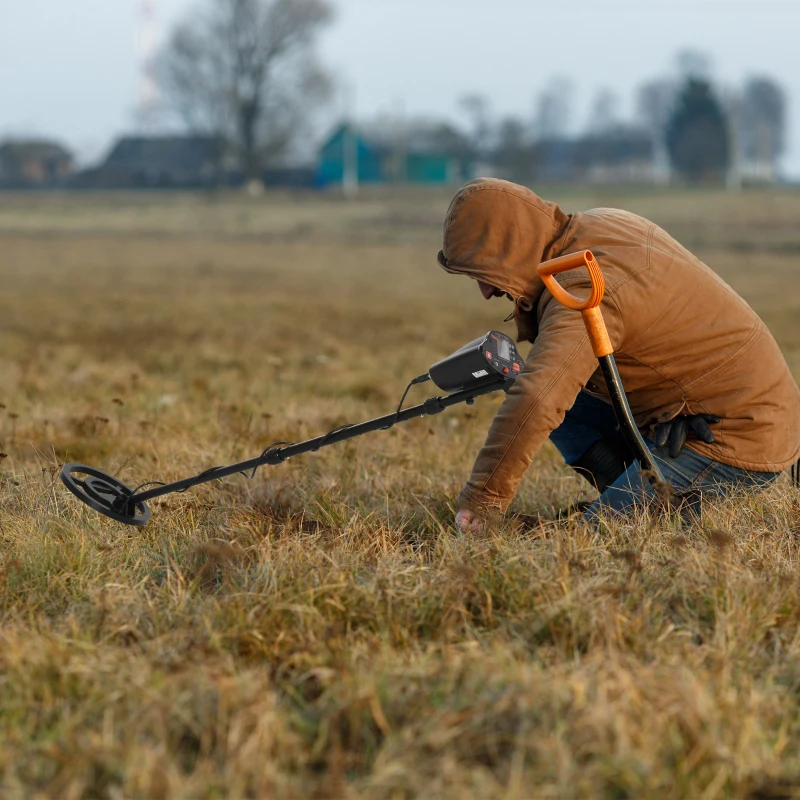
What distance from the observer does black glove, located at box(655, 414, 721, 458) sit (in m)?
3.80

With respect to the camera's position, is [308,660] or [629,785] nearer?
[629,785]

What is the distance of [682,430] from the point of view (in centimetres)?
382

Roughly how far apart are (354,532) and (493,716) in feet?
4.50

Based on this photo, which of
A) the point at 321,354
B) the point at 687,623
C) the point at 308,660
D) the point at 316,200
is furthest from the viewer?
the point at 316,200

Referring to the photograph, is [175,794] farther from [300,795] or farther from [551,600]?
[551,600]

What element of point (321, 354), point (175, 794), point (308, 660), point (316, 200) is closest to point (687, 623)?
point (308, 660)

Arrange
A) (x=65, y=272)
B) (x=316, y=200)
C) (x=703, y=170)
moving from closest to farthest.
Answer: (x=65, y=272) < (x=316, y=200) < (x=703, y=170)

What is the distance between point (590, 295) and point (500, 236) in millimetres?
407

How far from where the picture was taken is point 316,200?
52.0 metres

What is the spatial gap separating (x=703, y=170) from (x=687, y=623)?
2946 inches

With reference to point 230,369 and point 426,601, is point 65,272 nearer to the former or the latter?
point 230,369

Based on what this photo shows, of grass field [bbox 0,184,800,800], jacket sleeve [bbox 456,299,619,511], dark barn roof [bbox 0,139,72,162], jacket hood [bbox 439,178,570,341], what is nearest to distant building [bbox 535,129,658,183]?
dark barn roof [bbox 0,139,72,162]

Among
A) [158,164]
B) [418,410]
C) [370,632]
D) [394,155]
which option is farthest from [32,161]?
[370,632]

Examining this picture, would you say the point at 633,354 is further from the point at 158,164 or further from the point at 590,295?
the point at 158,164
